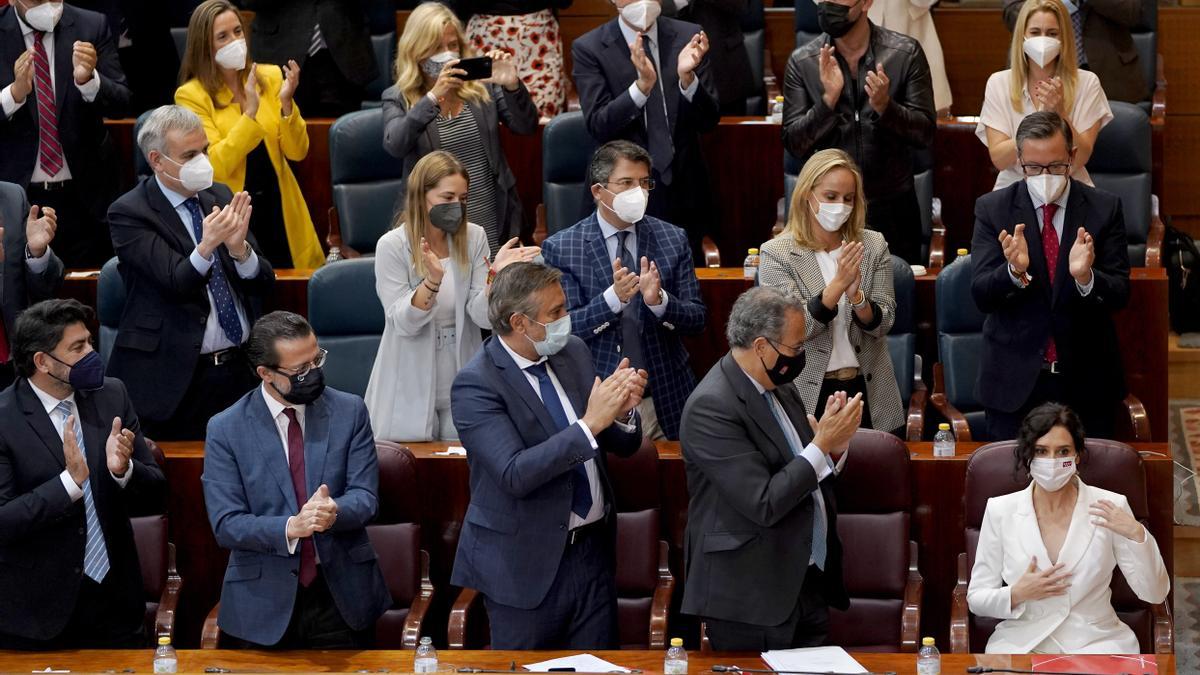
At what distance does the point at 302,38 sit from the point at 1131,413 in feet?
10.1

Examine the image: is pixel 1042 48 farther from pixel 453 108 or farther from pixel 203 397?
pixel 203 397

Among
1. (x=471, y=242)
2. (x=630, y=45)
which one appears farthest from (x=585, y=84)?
(x=471, y=242)

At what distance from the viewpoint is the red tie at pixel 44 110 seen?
5355 mm

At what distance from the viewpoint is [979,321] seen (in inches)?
189

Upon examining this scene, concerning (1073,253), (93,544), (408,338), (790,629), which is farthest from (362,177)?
(790,629)

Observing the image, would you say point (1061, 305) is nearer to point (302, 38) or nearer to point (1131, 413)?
point (1131, 413)

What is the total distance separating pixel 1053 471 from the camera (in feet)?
12.0

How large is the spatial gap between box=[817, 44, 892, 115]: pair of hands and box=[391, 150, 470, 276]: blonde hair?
3.76 feet

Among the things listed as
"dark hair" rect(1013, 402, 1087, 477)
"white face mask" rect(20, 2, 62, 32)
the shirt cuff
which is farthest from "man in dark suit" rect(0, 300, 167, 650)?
"dark hair" rect(1013, 402, 1087, 477)

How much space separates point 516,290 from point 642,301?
77 centimetres

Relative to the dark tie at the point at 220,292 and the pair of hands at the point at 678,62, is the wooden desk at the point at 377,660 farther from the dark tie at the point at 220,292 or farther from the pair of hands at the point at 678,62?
the pair of hands at the point at 678,62

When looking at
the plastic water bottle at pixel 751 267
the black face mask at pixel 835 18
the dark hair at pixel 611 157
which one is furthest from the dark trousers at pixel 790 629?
the black face mask at pixel 835 18

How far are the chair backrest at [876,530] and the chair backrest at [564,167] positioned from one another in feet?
6.14

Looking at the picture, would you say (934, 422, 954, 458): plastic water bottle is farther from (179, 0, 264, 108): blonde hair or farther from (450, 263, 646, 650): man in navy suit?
(179, 0, 264, 108): blonde hair
